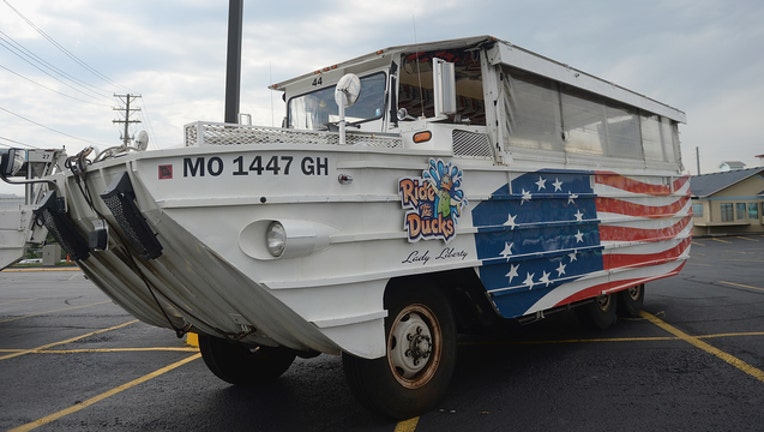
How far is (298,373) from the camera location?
514 centimetres

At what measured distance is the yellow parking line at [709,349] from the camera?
4625 millimetres

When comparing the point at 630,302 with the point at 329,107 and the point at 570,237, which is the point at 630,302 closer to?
the point at 570,237

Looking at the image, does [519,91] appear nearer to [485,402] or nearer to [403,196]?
[403,196]

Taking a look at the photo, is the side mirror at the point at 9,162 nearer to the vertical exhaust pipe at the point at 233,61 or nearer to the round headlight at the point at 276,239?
the round headlight at the point at 276,239

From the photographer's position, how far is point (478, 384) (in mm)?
4535

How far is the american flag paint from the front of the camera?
4.26m

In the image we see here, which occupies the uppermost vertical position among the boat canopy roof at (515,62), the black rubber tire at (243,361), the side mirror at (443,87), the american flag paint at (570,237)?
the boat canopy roof at (515,62)

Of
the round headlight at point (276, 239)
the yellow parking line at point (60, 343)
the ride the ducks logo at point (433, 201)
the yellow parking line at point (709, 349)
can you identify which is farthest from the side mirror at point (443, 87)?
the yellow parking line at point (60, 343)

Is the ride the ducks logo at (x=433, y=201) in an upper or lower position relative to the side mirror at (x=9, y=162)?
lower

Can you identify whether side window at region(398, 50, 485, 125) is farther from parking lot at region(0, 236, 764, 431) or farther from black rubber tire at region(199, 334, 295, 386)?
black rubber tire at region(199, 334, 295, 386)

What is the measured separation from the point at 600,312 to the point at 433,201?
3543mm

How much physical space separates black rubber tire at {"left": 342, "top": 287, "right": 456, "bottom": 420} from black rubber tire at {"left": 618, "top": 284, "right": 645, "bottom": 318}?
3.86 metres

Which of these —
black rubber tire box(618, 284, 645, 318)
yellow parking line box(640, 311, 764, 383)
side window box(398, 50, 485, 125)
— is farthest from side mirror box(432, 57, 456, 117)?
black rubber tire box(618, 284, 645, 318)

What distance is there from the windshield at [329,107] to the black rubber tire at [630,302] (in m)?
4.10
